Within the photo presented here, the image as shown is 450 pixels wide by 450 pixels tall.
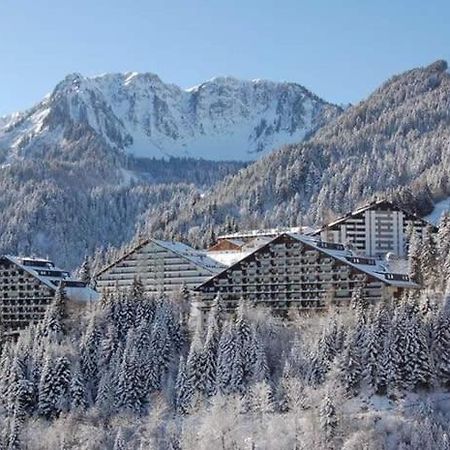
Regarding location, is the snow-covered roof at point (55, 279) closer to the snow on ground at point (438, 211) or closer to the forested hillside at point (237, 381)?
the forested hillside at point (237, 381)

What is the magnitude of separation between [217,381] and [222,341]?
455 cm

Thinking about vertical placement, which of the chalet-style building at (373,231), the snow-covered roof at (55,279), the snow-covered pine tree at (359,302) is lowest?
the snow-covered pine tree at (359,302)

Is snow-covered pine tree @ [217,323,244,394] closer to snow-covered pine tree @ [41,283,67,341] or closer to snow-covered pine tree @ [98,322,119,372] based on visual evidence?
snow-covered pine tree @ [98,322,119,372]

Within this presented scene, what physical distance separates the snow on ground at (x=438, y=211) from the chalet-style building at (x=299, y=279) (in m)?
59.8

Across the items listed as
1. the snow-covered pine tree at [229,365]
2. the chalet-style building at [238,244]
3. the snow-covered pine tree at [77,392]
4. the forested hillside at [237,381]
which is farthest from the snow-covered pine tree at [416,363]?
the chalet-style building at [238,244]

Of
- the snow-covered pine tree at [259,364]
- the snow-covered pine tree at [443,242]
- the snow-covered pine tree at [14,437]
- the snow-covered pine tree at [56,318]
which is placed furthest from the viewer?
the snow-covered pine tree at [443,242]

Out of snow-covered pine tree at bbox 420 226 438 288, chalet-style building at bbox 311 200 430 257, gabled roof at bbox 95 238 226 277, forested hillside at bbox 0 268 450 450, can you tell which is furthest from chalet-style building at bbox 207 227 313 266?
forested hillside at bbox 0 268 450 450

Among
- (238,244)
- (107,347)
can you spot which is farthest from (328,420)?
(238,244)

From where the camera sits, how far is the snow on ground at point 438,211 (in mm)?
176363

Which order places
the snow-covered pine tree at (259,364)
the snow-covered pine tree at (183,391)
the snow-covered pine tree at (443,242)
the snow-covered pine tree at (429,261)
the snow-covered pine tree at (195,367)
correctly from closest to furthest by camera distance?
the snow-covered pine tree at (183,391), the snow-covered pine tree at (259,364), the snow-covered pine tree at (195,367), the snow-covered pine tree at (429,261), the snow-covered pine tree at (443,242)

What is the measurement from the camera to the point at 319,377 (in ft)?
312

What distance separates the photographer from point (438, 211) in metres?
182

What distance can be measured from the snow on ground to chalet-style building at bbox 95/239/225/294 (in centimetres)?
5648

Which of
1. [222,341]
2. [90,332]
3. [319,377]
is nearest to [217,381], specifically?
[222,341]
